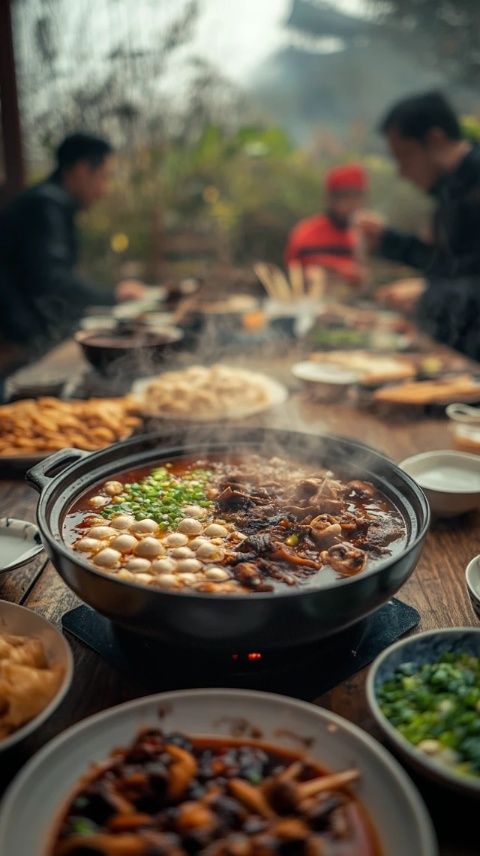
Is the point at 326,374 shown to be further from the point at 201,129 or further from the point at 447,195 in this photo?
the point at 201,129

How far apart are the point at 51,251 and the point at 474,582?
6149mm

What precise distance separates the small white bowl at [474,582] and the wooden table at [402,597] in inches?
3.8

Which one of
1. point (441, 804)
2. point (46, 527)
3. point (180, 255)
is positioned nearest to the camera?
point (441, 804)

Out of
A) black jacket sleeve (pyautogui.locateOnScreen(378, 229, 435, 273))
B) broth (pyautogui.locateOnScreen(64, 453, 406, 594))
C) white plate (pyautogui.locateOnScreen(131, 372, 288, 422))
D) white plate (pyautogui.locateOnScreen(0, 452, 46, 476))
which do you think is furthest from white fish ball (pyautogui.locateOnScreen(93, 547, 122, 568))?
black jacket sleeve (pyautogui.locateOnScreen(378, 229, 435, 273))

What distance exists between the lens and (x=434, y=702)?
4.66ft

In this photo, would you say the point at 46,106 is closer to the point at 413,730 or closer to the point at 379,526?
the point at 379,526

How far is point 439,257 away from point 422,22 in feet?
27.9

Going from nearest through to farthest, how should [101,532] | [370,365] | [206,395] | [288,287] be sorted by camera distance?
1. [101,532]
2. [206,395]
3. [370,365]
4. [288,287]

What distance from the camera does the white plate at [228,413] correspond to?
10.7 feet

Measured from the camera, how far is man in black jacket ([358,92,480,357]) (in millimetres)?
6125

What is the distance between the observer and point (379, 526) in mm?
2043

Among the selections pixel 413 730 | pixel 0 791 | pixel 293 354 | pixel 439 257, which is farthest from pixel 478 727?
pixel 439 257

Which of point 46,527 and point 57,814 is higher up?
point 46,527

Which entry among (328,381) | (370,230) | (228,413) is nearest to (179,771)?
(228,413)
